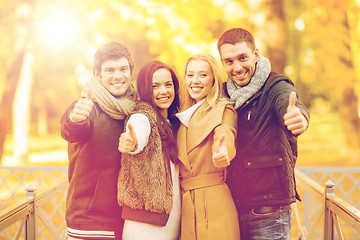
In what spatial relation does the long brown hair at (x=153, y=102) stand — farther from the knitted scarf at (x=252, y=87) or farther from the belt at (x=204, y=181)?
the knitted scarf at (x=252, y=87)

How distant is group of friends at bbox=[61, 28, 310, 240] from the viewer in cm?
258

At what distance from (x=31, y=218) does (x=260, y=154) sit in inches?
73.8

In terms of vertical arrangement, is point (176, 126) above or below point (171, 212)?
above

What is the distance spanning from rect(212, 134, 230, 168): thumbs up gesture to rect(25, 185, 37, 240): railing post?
1.64 metres

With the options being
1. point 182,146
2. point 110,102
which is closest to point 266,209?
point 182,146

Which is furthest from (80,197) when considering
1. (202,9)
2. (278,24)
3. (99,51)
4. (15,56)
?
(15,56)

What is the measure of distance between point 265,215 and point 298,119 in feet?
2.52

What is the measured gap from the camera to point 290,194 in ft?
8.84

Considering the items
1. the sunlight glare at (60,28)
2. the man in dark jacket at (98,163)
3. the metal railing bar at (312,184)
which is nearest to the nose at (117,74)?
the man in dark jacket at (98,163)

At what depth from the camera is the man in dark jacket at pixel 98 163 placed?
106 inches

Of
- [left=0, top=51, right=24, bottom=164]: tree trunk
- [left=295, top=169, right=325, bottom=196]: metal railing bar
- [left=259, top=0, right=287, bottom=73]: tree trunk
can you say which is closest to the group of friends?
[left=295, top=169, right=325, bottom=196]: metal railing bar

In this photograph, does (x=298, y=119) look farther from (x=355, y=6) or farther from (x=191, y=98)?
(x=355, y=6)

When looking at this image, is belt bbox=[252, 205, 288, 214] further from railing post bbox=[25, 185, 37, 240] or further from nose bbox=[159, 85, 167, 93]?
railing post bbox=[25, 185, 37, 240]

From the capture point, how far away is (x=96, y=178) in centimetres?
272
